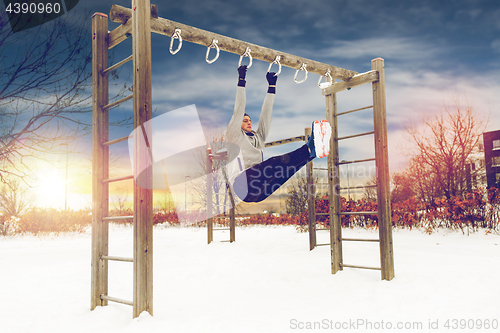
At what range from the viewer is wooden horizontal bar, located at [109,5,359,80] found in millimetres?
3114

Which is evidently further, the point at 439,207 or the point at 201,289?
the point at 439,207

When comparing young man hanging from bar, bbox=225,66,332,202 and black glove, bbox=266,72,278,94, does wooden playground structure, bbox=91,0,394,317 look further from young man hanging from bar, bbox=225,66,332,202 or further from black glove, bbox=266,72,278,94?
young man hanging from bar, bbox=225,66,332,202

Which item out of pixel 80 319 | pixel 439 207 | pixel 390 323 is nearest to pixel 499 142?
pixel 439 207

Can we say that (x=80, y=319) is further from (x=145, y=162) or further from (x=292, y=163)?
(x=292, y=163)

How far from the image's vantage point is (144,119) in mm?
2850

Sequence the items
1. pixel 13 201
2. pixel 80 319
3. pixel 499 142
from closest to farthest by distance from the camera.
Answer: pixel 80 319
pixel 13 201
pixel 499 142

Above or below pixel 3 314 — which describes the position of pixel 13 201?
above

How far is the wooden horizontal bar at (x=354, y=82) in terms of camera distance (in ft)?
13.9

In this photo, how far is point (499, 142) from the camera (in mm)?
21266

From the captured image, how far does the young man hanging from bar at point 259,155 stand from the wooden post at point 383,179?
58cm

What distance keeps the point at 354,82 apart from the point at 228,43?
1722 mm

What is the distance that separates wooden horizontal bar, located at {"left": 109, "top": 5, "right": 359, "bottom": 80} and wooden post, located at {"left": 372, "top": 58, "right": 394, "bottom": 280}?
544 mm

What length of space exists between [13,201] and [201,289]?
1144 cm

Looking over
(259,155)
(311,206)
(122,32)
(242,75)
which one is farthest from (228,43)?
(311,206)
